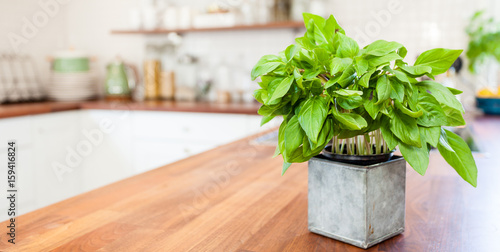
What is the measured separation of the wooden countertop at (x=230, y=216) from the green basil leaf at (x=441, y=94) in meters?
0.22

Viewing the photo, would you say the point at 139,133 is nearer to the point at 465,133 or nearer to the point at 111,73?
the point at 111,73

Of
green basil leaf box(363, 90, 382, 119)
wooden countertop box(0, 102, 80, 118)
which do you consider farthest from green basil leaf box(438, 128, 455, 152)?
wooden countertop box(0, 102, 80, 118)

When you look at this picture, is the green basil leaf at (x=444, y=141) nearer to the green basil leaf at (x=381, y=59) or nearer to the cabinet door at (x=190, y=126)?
the green basil leaf at (x=381, y=59)

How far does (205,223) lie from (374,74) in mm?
391

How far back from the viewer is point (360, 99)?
2.05 ft

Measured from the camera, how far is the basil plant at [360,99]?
63cm

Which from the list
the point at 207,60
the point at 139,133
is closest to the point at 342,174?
the point at 139,133

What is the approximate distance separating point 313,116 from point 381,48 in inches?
5.5

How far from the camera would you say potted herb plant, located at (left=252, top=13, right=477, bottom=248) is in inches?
24.9

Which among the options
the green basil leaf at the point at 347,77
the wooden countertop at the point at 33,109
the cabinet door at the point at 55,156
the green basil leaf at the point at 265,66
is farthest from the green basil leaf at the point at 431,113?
the cabinet door at the point at 55,156

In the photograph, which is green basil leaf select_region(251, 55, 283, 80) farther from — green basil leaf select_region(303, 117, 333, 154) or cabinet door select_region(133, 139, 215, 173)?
cabinet door select_region(133, 139, 215, 173)

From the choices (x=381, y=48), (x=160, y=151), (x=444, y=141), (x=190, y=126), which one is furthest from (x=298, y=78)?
(x=160, y=151)

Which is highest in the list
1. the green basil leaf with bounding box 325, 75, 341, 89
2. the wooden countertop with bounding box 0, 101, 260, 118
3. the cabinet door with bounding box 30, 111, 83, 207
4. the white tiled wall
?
the white tiled wall

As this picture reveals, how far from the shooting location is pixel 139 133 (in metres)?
3.13
